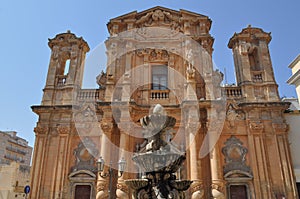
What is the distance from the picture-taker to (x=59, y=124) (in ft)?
50.4

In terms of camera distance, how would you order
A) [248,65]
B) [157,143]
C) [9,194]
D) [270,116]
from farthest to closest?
1. [9,194]
2. [248,65]
3. [270,116]
4. [157,143]

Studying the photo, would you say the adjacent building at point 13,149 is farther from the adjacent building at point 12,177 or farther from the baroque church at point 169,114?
the baroque church at point 169,114

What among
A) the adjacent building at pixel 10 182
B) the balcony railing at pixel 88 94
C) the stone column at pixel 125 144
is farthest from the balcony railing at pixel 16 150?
the stone column at pixel 125 144

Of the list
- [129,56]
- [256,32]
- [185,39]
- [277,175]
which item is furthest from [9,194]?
[256,32]

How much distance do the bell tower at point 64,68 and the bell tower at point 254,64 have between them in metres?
9.54

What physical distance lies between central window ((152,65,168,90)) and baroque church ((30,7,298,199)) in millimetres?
62

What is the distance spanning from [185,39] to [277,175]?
9168 millimetres

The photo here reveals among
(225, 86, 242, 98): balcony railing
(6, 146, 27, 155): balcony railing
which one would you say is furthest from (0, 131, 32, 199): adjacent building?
(225, 86, 242, 98): balcony railing

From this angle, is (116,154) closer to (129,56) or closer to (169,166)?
(129,56)

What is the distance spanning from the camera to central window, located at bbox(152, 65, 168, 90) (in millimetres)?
16781

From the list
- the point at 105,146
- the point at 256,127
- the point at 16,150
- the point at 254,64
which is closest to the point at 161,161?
the point at 105,146

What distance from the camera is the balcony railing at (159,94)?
52.3 feet

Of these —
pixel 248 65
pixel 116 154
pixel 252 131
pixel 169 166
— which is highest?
pixel 248 65

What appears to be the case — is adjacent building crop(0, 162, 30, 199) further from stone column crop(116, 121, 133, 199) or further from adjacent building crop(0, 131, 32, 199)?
stone column crop(116, 121, 133, 199)
